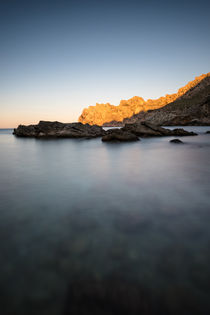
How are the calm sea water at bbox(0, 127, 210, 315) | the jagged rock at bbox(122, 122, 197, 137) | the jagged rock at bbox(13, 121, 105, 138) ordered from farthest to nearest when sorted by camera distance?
the jagged rock at bbox(13, 121, 105, 138), the jagged rock at bbox(122, 122, 197, 137), the calm sea water at bbox(0, 127, 210, 315)

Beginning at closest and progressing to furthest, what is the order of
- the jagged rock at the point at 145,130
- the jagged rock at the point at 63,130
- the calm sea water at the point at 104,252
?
the calm sea water at the point at 104,252
the jagged rock at the point at 145,130
the jagged rock at the point at 63,130

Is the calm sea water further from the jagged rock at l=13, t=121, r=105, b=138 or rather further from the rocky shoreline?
the jagged rock at l=13, t=121, r=105, b=138

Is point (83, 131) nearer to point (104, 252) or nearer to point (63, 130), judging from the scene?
point (63, 130)

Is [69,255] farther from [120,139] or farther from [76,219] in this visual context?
[120,139]

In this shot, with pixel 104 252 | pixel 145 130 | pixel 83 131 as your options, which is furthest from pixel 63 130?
pixel 104 252

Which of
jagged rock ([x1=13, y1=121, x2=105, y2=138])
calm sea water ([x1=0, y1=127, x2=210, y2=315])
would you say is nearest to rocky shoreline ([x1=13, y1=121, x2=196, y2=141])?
jagged rock ([x1=13, y1=121, x2=105, y2=138])

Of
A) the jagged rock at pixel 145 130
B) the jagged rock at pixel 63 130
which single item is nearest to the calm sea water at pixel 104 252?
the jagged rock at pixel 145 130

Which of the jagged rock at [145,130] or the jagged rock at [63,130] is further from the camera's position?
the jagged rock at [63,130]

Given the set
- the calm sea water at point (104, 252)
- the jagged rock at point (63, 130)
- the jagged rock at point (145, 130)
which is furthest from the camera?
the jagged rock at point (63, 130)

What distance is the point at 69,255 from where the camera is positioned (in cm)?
238

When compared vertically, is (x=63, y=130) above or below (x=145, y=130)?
above

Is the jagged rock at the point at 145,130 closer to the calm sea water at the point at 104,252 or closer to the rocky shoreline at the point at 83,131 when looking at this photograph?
the rocky shoreline at the point at 83,131

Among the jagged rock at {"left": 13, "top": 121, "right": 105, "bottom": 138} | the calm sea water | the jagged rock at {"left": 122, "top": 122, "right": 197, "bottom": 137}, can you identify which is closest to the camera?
the calm sea water

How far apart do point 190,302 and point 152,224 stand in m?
1.48
